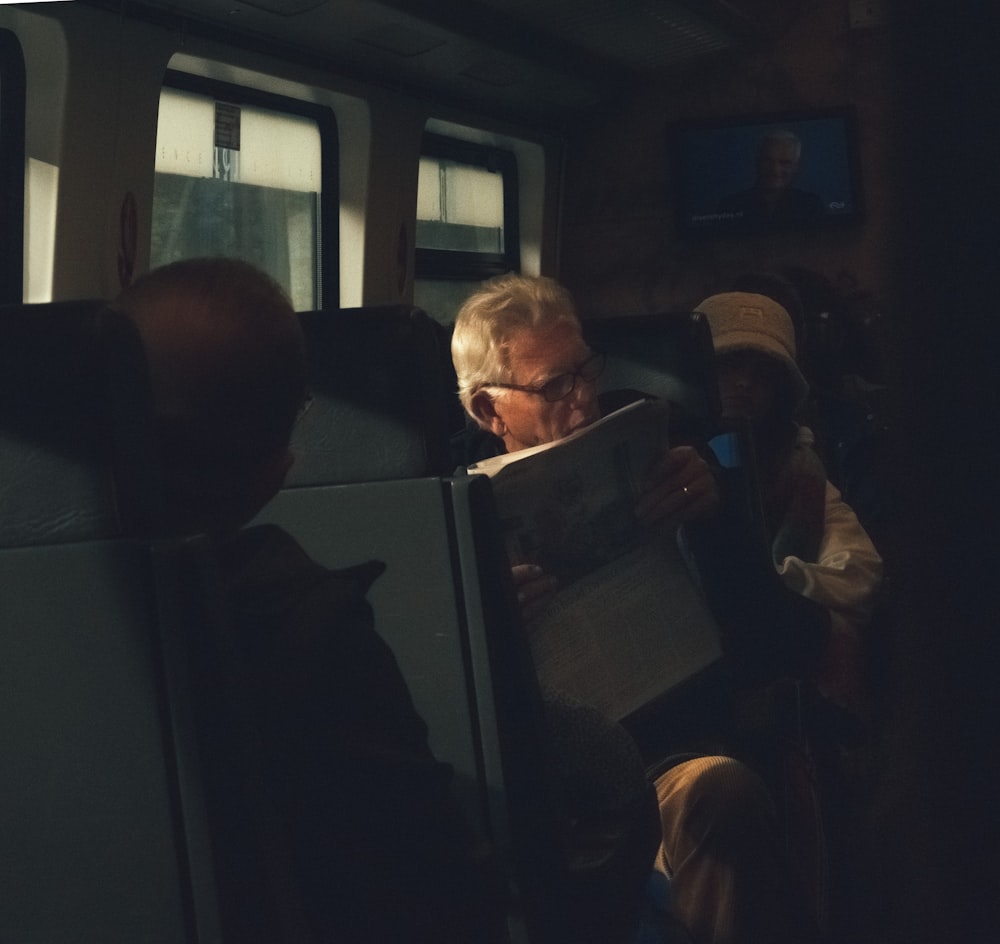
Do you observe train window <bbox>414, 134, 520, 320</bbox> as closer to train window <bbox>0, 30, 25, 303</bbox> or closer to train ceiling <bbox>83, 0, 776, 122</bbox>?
train ceiling <bbox>83, 0, 776, 122</bbox>

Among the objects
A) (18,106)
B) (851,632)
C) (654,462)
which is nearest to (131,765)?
(654,462)

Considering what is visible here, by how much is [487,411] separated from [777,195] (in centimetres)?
600

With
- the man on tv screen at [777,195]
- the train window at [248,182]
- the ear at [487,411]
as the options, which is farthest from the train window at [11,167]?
the man on tv screen at [777,195]

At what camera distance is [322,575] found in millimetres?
1096

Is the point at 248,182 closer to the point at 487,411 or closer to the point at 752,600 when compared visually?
the point at 487,411

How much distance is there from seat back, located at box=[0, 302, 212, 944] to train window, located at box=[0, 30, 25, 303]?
2876 millimetres

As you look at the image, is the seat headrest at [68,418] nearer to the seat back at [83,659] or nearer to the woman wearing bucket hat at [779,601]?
the seat back at [83,659]

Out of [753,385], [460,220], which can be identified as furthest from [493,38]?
[753,385]

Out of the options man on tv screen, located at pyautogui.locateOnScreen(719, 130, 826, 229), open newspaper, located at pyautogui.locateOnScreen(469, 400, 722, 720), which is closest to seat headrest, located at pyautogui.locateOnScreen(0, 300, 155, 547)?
open newspaper, located at pyautogui.locateOnScreen(469, 400, 722, 720)

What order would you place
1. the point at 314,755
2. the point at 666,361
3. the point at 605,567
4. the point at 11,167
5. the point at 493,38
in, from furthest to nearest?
the point at 493,38, the point at 11,167, the point at 666,361, the point at 605,567, the point at 314,755

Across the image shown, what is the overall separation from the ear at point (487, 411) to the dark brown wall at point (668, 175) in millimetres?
5829

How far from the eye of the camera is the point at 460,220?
21.5ft

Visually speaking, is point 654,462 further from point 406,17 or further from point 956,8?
point 406,17

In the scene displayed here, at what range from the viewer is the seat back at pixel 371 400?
4.89 ft
